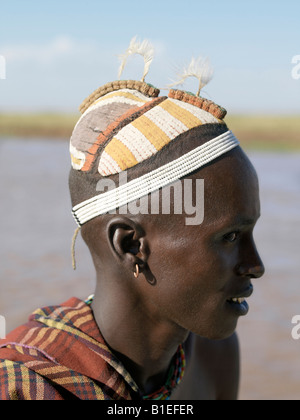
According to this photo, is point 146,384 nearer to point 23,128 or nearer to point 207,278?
point 207,278

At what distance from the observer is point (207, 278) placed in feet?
6.92

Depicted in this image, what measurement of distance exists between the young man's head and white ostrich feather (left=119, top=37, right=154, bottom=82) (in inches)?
10.5

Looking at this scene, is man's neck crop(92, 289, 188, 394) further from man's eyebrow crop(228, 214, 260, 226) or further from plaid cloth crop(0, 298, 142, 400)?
man's eyebrow crop(228, 214, 260, 226)

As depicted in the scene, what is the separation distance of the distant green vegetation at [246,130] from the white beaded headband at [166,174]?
18.1m

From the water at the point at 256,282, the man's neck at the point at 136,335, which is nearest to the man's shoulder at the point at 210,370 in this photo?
the man's neck at the point at 136,335

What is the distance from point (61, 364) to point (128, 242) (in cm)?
48

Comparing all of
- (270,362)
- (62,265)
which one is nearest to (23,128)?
(62,265)

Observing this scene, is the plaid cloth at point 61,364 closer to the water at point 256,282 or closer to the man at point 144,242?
the man at point 144,242

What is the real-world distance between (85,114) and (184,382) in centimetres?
118

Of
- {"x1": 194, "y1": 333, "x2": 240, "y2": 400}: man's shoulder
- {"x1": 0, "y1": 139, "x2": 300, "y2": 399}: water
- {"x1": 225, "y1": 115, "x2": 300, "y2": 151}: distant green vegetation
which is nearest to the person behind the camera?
{"x1": 194, "y1": 333, "x2": 240, "y2": 400}: man's shoulder

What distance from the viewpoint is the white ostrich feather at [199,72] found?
236 cm

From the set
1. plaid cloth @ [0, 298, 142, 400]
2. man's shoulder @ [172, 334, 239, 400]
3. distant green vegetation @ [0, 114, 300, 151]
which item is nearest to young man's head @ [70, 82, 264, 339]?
plaid cloth @ [0, 298, 142, 400]

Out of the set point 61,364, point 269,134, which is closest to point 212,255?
point 61,364

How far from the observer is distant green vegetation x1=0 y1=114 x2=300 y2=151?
71.1ft
